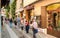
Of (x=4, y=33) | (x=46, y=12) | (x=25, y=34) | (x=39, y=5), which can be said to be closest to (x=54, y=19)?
(x=46, y=12)

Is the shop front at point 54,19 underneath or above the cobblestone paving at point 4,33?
above

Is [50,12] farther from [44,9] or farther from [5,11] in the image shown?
[5,11]

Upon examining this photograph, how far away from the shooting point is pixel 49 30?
178cm

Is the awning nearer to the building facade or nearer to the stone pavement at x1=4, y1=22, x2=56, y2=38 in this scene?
the building facade

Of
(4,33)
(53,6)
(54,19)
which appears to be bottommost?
(4,33)

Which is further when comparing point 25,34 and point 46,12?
point 25,34

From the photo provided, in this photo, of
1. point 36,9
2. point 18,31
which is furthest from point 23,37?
point 36,9

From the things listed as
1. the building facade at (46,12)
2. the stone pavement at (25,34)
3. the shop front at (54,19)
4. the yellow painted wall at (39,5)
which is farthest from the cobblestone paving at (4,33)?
the shop front at (54,19)

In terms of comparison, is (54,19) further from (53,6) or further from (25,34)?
(25,34)

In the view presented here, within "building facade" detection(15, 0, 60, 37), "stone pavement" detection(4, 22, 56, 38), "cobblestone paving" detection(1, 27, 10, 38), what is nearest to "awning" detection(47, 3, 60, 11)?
"building facade" detection(15, 0, 60, 37)

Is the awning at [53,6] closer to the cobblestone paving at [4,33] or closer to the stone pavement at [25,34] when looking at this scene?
the stone pavement at [25,34]

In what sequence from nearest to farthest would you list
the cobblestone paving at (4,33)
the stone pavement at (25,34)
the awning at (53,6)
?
the awning at (53,6), the stone pavement at (25,34), the cobblestone paving at (4,33)

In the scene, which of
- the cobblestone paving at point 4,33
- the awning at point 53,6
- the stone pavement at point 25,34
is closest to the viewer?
the awning at point 53,6

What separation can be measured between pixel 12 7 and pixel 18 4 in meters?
0.10
